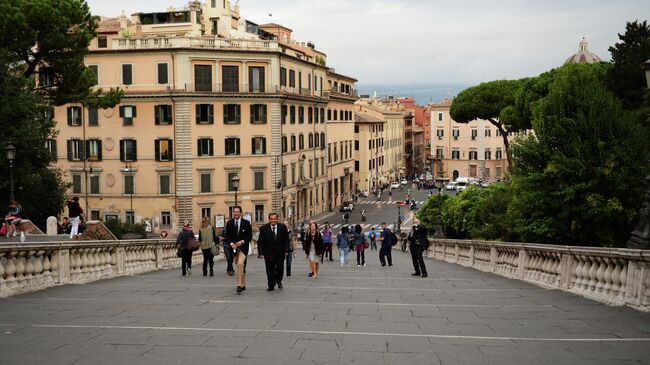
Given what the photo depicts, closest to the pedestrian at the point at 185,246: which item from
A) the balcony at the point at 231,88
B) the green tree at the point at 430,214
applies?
the green tree at the point at 430,214

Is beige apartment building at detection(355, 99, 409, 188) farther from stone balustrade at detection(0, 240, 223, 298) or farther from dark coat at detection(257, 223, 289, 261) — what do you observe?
dark coat at detection(257, 223, 289, 261)

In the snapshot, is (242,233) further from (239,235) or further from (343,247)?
(343,247)

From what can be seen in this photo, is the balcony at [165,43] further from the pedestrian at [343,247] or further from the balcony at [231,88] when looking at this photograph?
the pedestrian at [343,247]

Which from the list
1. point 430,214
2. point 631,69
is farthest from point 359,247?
point 430,214

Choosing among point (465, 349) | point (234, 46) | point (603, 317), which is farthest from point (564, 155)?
point (234, 46)

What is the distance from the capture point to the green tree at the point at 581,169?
2209 centimetres

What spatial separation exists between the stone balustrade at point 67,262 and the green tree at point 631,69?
29.5 m

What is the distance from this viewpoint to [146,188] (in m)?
60.3

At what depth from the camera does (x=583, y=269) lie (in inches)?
507

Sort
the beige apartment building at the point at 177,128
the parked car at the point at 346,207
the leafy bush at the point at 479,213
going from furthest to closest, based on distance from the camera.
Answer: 1. the parked car at the point at 346,207
2. the beige apartment building at the point at 177,128
3. the leafy bush at the point at 479,213

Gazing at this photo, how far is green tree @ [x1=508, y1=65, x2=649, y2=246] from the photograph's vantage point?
22094 mm

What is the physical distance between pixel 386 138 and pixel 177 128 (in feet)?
226

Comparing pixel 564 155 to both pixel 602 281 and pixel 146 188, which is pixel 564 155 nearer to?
pixel 602 281

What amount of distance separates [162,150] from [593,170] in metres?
44.2
